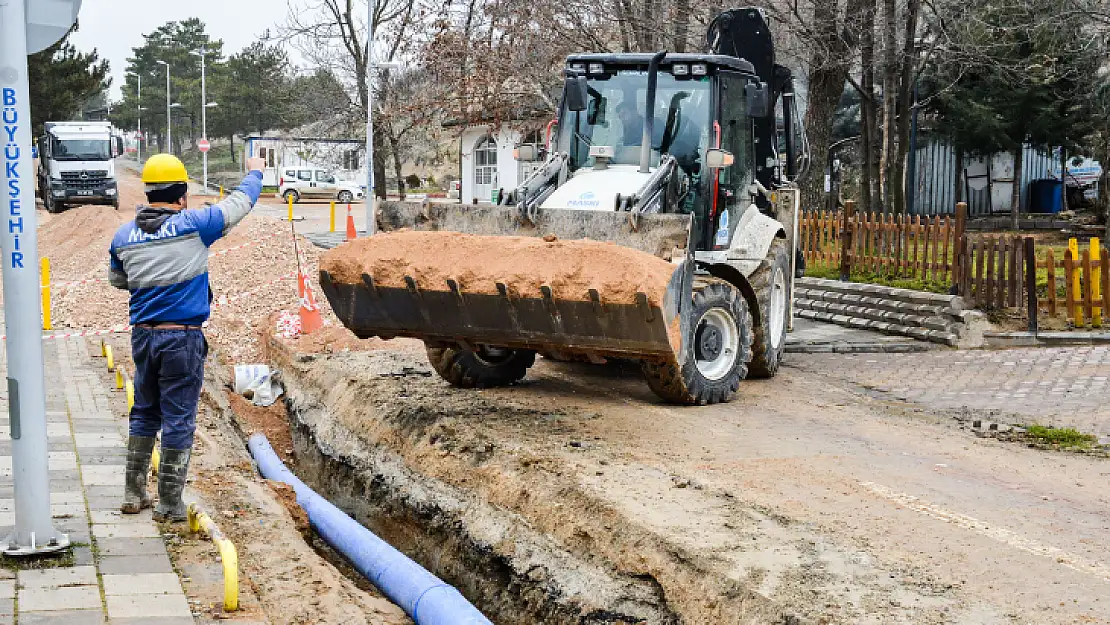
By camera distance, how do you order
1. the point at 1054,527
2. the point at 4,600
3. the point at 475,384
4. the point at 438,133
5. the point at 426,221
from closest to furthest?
the point at 4,600
the point at 1054,527
the point at 426,221
the point at 475,384
the point at 438,133

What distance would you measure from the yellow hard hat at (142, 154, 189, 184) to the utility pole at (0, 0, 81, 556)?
2.67ft

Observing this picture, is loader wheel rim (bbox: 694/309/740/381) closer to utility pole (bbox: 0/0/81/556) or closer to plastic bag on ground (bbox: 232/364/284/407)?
plastic bag on ground (bbox: 232/364/284/407)

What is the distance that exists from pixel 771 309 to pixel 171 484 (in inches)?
292

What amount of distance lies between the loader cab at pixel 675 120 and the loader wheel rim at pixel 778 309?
133cm

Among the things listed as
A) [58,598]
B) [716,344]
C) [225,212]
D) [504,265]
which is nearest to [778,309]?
[716,344]

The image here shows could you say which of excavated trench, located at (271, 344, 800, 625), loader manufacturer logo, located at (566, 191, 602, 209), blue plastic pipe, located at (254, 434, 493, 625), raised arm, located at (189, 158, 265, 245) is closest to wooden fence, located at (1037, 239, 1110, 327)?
→ loader manufacturer logo, located at (566, 191, 602, 209)

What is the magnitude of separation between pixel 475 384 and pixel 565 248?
2822 millimetres

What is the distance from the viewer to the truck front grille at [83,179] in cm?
4231

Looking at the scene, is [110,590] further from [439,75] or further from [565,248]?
[439,75]

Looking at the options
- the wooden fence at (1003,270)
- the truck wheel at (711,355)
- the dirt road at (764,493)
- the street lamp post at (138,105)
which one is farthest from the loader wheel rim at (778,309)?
the street lamp post at (138,105)

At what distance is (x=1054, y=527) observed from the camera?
23.3ft

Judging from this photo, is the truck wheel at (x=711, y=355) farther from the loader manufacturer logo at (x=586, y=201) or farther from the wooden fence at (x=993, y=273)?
the wooden fence at (x=993, y=273)

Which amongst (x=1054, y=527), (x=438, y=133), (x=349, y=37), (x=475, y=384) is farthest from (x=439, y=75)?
(x=1054, y=527)

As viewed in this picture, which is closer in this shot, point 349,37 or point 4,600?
point 4,600
